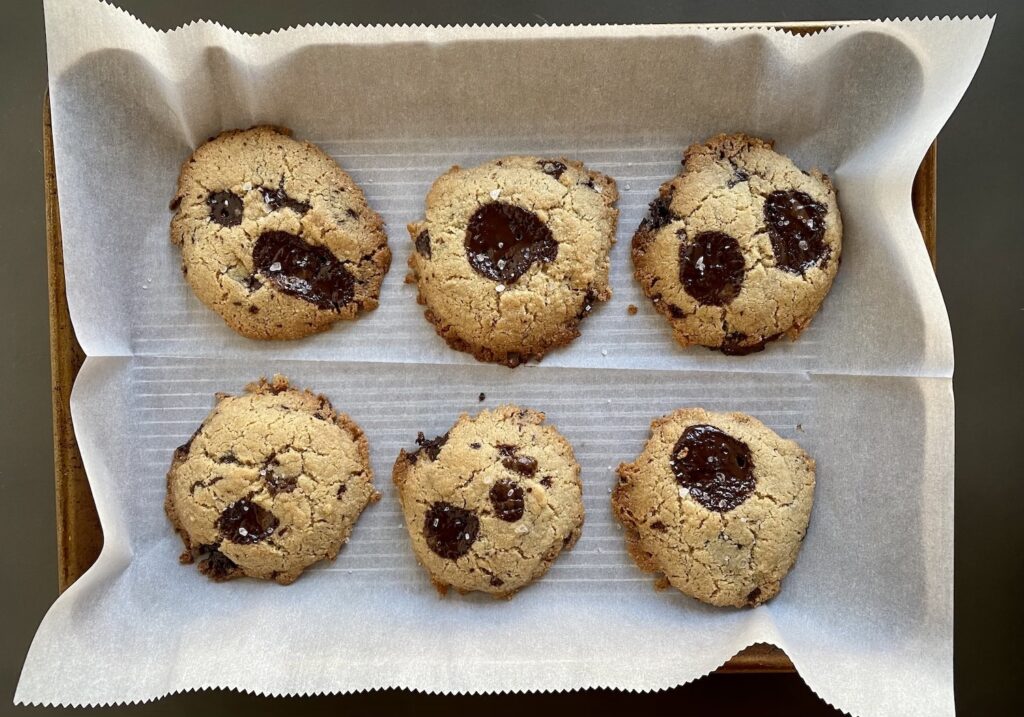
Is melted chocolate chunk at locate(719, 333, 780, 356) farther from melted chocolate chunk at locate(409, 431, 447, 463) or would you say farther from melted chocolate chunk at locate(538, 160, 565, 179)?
melted chocolate chunk at locate(409, 431, 447, 463)

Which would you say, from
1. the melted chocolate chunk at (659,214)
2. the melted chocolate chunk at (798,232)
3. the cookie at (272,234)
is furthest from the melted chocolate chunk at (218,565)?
the melted chocolate chunk at (798,232)

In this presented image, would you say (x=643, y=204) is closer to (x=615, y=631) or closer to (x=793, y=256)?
(x=793, y=256)

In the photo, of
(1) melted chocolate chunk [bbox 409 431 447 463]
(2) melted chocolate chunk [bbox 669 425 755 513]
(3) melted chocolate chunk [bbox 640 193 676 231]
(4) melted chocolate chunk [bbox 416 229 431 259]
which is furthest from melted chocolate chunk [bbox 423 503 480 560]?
(3) melted chocolate chunk [bbox 640 193 676 231]

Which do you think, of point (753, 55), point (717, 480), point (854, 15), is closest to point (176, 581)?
point (717, 480)

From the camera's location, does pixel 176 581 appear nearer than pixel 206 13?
Yes

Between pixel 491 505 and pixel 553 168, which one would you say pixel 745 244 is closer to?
pixel 553 168
